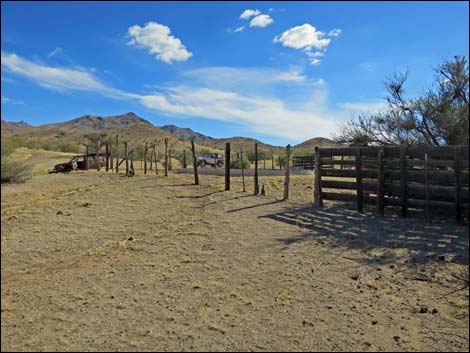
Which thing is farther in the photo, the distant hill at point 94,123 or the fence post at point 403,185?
the distant hill at point 94,123

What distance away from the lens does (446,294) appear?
417 cm

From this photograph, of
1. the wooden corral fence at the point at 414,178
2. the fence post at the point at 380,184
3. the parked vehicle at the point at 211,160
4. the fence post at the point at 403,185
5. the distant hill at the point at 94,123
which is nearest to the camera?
the wooden corral fence at the point at 414,178

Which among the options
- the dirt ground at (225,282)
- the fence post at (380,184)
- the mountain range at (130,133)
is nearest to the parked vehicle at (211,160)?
the mountain range at (130,133)

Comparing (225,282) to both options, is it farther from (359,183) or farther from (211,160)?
(211,160)

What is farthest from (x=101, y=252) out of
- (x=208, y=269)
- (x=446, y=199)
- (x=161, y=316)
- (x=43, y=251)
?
(x=446, y=199)

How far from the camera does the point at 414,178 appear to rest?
7.09 meters

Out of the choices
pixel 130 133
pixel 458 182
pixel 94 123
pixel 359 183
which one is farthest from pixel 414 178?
pixel 94 123

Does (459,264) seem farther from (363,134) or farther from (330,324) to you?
(363,134)

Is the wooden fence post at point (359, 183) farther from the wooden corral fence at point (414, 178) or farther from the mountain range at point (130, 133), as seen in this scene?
the mountain range at point (130, 133)

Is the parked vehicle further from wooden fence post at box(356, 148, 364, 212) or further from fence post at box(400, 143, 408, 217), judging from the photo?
fence post at box(400, 143, 408, 217)

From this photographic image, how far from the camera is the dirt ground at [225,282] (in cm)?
304

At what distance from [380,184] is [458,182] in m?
1.99

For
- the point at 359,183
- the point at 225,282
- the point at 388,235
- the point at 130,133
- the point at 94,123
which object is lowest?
the point at 225,282

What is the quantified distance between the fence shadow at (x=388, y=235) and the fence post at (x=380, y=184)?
0.72 feet
